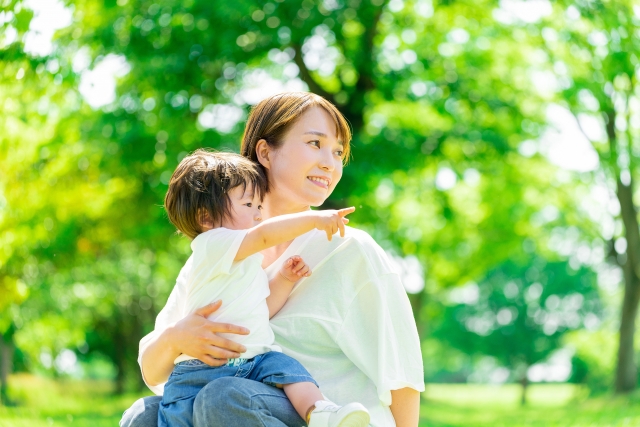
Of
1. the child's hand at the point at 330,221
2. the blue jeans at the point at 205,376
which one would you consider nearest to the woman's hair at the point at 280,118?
the child's hand at the point at 330,221

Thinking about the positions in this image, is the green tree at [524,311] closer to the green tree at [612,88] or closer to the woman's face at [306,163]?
the green tree at [612,88]

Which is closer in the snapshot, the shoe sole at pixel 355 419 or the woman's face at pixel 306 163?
the shoe sole at pixel 355 419

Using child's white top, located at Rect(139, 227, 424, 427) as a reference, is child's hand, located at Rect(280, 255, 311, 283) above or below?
above

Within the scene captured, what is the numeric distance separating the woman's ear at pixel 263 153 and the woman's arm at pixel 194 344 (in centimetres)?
83

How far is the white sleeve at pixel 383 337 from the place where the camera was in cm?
247

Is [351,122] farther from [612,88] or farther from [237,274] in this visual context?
[237,274]

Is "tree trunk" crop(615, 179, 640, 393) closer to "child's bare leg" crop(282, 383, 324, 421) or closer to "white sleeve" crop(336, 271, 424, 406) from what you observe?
"white sleeve" crop(336, 271, 424, 406)

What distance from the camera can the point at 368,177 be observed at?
11.1m

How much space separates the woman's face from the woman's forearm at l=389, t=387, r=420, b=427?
859 mm

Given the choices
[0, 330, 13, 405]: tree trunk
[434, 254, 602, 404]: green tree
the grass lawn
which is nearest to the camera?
the grass lawn

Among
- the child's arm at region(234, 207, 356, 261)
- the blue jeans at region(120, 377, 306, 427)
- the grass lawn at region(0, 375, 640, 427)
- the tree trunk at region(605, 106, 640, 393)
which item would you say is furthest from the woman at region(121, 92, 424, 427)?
the tree trunk at region(605, 106, 640, 393)

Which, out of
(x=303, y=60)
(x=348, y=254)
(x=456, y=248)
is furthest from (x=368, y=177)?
Answer: (x=456, y=248)

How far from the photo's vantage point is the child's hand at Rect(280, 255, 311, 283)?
8.69 ft

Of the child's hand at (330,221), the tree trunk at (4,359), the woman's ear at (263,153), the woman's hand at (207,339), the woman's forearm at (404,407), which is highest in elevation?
the child's hand at (330,221)
